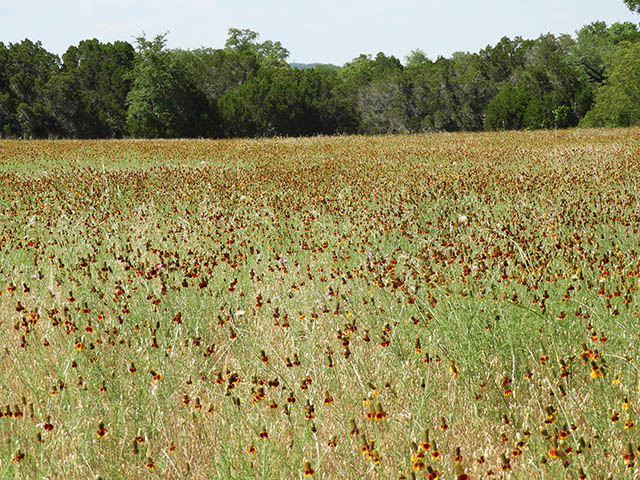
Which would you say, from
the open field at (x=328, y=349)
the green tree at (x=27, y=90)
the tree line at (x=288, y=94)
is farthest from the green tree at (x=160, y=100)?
the open field at (x=328, y=349)

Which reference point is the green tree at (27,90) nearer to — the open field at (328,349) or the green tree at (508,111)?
the green tree at (508,111)

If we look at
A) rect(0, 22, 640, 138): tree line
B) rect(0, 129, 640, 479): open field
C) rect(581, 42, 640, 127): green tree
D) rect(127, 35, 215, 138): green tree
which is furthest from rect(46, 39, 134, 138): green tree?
rect(0, 129, 640, 479): open field

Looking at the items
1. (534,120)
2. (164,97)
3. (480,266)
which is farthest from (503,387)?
(164,97)

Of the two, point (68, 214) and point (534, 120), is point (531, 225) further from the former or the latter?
point (534, 120)

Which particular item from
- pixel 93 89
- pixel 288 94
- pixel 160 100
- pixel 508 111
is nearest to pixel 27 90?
pixel 93 89

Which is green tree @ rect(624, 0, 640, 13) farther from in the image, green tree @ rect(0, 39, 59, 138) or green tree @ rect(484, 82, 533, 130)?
green tree @ rect(0, 39, 59, 138)

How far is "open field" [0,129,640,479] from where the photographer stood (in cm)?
214

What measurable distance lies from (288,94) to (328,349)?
46.1 metres

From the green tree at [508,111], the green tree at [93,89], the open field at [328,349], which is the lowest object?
the open field at [328,349]

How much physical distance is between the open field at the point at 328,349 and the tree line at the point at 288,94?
1408 inches

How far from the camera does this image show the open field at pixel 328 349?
2.14 m

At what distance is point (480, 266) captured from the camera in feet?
12.3

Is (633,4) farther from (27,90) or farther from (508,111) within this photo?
(27,90)

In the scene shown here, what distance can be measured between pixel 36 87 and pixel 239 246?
1813 inches
